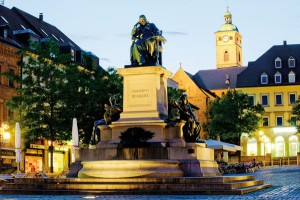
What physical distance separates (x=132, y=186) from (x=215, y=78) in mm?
100532

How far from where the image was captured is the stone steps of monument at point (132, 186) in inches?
765

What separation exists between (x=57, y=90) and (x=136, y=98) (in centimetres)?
1838

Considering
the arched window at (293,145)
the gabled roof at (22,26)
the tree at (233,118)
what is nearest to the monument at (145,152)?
the gabled roof at (22,26)

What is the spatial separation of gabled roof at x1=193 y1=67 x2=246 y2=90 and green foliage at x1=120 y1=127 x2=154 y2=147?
306 feet

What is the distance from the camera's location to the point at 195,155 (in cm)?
2281

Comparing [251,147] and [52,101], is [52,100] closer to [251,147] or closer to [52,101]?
[52,101]

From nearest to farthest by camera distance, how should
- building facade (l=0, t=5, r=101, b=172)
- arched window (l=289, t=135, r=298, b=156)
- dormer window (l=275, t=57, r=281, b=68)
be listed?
building facade (l=0, t=5, r=101, b=172)
arched window (l=289, t=135, r=298, b=156)
dormer window (l=275, t=57, r=281, b=68)

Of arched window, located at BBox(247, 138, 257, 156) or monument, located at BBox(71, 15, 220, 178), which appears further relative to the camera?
arched window, located at BBox(247, 138, 257, 156)

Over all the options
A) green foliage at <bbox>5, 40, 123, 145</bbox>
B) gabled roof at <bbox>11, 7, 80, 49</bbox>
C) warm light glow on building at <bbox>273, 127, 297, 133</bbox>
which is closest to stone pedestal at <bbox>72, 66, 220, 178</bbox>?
green foliage at <bbox>5, 40, 123, 145</bbox>

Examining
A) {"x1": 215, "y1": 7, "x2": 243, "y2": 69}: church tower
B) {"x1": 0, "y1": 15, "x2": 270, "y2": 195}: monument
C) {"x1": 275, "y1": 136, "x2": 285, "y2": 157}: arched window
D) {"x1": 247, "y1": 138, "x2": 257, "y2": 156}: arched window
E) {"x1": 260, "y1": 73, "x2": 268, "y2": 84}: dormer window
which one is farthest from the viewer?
{"x1": 215, "y1": 7, "x2": 243, "y2": 69}: church tower

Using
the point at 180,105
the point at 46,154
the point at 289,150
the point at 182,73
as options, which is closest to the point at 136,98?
the point at 180,105

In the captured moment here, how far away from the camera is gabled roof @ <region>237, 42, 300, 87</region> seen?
94062mm

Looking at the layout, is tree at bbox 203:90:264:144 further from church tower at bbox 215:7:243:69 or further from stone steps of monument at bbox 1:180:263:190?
church tower at bbox 215:7:243:69

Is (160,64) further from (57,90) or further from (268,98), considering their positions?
(268,98)
